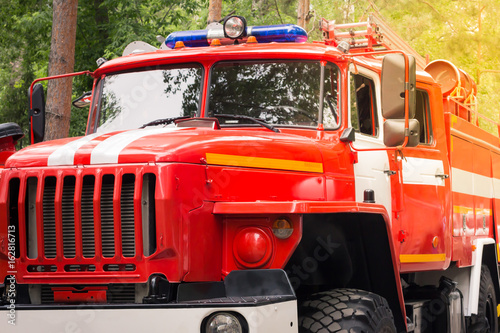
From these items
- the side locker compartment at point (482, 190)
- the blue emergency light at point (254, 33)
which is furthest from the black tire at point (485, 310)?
the blue emergency light at point (254, 33)

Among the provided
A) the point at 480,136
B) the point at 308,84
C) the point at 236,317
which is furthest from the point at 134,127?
the point at 480,136

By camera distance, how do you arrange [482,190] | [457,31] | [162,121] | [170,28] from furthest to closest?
[457,31] < [170,28] < [482,190] < [162,121]

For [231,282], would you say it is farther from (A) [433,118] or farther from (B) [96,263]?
(A) [433,118]

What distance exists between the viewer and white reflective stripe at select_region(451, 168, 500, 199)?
26.1ft

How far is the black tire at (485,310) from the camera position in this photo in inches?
337

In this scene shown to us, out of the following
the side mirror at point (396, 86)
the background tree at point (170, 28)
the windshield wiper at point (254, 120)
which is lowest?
the windshield wiper at point (254, 120)

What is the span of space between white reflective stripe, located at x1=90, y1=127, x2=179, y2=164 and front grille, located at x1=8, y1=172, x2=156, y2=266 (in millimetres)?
103

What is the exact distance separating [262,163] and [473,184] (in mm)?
4079

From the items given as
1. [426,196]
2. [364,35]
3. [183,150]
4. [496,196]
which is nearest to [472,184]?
[496,196]

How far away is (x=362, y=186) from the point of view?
621 cm

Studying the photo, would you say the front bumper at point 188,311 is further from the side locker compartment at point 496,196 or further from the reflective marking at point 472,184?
the side locker compartment at point 496,196

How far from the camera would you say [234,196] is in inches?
200

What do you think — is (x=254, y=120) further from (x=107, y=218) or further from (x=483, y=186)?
(x=483, y=186)

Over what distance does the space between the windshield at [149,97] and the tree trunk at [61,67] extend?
6.42 meters
